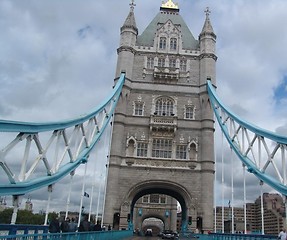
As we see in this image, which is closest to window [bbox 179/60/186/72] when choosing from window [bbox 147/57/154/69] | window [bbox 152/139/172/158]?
window [bbox 147/57/154/69]

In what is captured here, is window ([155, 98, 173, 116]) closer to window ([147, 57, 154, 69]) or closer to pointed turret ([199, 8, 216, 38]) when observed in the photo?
window ([147, 57, 154, 69])

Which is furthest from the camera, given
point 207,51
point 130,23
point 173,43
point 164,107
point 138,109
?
point 173,43

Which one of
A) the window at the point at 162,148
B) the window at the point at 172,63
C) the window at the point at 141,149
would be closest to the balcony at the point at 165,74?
the window at the point at 172,63

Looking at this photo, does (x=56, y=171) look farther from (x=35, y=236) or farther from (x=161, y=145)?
(x=161, y=145)

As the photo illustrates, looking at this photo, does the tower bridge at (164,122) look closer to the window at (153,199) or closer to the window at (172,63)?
the window at (172,63)

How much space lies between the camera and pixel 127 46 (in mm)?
28031

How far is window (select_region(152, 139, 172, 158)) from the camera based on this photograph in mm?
25400

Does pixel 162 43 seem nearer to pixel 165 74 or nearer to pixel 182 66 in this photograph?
pixel 182 66

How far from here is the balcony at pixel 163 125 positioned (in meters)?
25.6

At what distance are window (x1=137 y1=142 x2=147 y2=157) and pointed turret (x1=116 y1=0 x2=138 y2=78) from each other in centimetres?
567

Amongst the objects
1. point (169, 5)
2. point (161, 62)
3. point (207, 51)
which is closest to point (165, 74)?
point (161, 62)

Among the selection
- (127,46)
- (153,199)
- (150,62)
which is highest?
(127,46)

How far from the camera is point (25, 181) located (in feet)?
34.3

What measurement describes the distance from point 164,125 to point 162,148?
1716 mm
